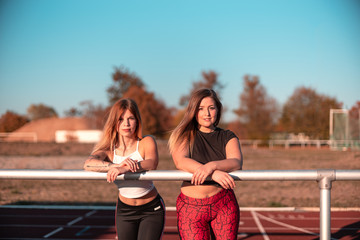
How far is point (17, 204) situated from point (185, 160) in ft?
25.6

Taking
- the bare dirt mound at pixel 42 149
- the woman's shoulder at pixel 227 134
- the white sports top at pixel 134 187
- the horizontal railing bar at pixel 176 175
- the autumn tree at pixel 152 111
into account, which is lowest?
the bare dirt mound at pixel 42 149

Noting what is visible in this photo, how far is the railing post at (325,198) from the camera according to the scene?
5.86 feet

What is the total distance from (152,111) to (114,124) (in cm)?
4129

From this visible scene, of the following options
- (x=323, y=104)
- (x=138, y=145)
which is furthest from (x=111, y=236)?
(x=323, y=104)

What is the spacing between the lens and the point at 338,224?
6.27 metres

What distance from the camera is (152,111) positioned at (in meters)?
43.8

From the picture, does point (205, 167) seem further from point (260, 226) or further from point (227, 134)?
point (260, 226)

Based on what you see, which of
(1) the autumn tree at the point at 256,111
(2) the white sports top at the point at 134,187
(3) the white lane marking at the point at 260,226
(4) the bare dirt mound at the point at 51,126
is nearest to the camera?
(2) the white sports top at the point at 134,187

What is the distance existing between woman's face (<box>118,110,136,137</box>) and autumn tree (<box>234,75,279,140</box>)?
3901cm

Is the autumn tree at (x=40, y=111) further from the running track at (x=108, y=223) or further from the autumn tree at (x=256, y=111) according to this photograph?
the running track at (x=108, y=223)

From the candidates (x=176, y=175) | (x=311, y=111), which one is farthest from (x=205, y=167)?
(x=311, y=111)

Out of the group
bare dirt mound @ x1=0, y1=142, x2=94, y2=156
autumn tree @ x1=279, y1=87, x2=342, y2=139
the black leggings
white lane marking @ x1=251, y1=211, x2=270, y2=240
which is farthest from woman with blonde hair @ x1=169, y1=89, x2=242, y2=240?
bare dirt mound @ x1=0, y1=142, x2=94, y2=156

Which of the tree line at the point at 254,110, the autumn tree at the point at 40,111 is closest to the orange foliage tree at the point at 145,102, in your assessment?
the tree line at the point at 254,110

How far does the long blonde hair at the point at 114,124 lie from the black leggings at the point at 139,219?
0.47 m
